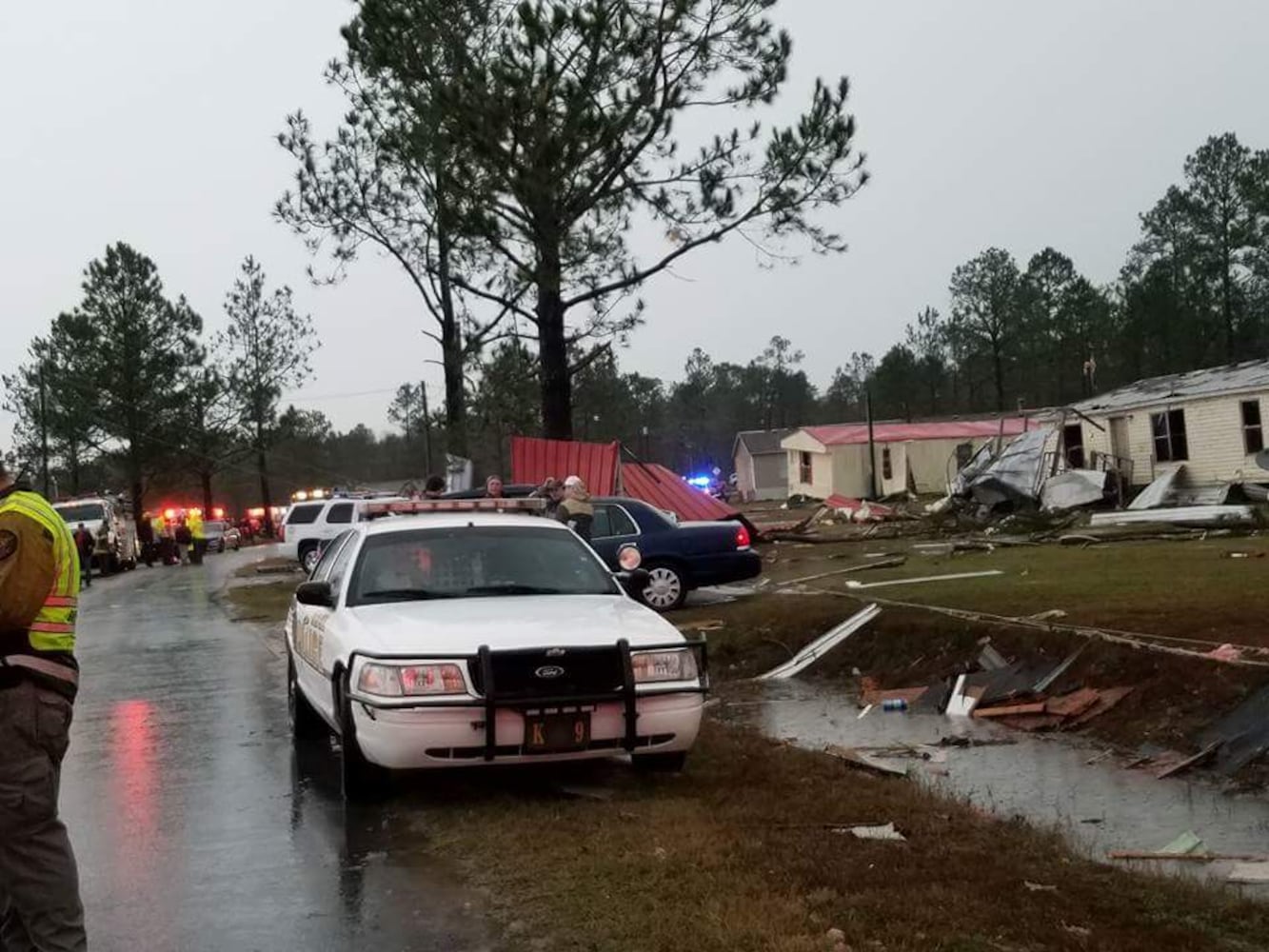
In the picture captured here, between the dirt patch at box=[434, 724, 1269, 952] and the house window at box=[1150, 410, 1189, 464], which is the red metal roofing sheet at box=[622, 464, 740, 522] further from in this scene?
the dirt patch at box=[434, 724, 1269, 952]

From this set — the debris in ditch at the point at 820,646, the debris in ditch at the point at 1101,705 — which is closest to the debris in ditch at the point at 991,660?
the debris in ditch at the point at 1101,705

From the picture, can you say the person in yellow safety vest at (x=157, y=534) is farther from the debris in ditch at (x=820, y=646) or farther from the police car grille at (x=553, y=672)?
the police car grille at (x=553, y=672)

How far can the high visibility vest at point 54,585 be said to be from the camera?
3.94 metres

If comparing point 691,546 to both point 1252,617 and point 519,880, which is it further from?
point 519,880

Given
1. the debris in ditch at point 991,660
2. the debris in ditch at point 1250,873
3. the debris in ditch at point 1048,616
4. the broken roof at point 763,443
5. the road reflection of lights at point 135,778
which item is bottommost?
the debris in ditch at point 1250,873

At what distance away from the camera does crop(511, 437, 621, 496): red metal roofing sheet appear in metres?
23.0

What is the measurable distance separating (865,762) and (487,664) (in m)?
2.63

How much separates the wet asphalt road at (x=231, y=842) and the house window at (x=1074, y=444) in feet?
81.5

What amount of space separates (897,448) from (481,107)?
37.1 m

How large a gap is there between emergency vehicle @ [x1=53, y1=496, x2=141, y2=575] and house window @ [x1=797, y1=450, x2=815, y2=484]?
1119 inches

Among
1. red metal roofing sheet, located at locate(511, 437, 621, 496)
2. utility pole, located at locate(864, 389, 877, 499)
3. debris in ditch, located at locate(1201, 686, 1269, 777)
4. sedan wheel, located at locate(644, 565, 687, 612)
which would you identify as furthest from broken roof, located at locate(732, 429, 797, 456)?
debris in ditch, located at locate(1201, 686, 1269, 777)

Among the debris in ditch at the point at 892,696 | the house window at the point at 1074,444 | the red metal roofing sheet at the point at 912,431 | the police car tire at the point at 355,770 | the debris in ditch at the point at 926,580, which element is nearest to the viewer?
the police car tire at the point at 355,770

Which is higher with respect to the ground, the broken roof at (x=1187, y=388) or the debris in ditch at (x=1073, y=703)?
the broken roof at (x=1187, y=388)

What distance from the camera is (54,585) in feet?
13.0
